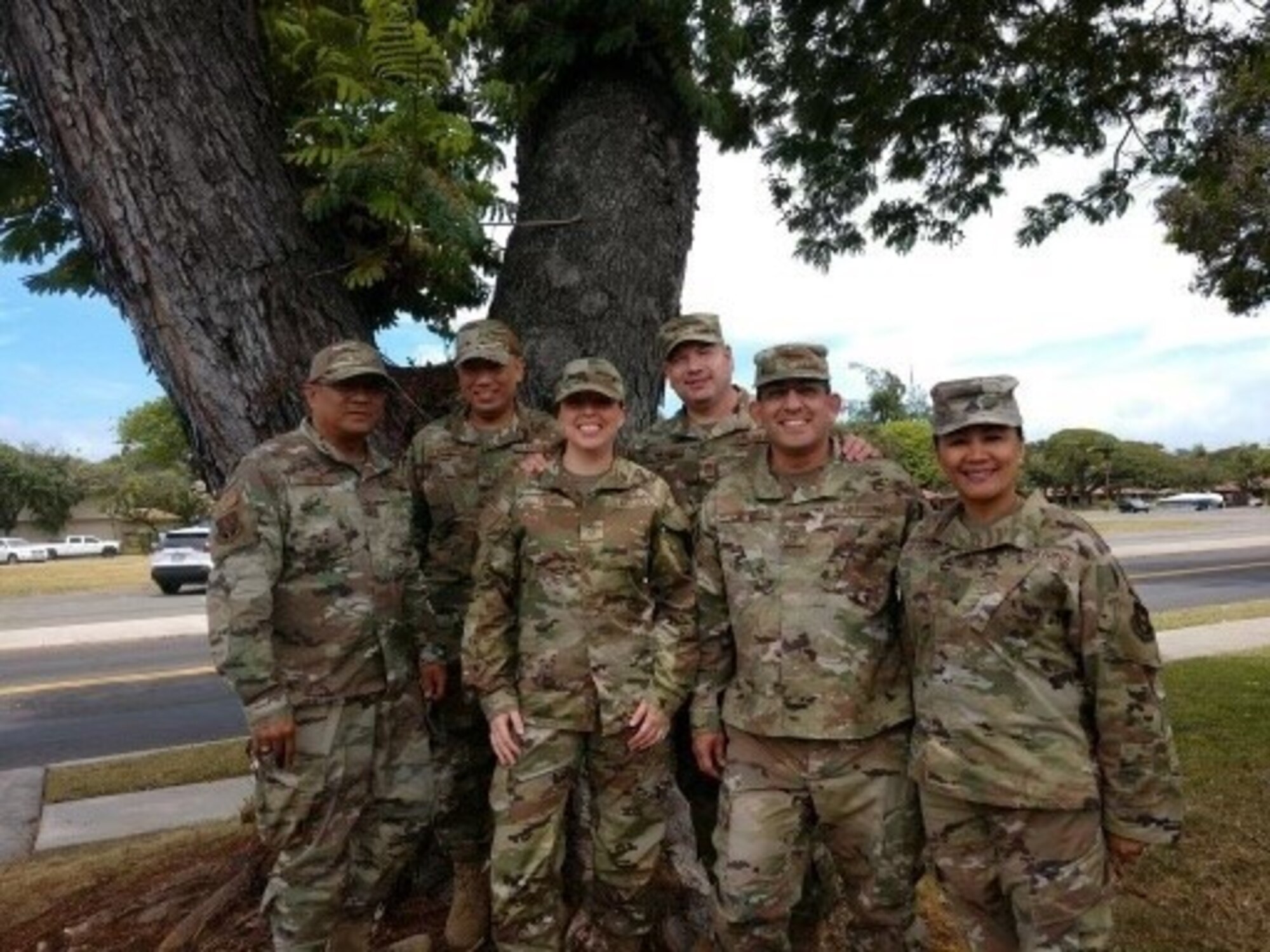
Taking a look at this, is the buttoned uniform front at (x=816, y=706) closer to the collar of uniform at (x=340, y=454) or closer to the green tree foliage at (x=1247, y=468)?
the collar of uniform at (x=340, y=454)

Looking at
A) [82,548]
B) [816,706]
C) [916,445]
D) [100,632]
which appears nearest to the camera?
[816,706]

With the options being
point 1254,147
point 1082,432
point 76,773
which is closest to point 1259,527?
point 1254,147

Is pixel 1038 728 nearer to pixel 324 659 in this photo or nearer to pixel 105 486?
pixel 324 659

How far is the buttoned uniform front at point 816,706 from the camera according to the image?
2844 millimetres

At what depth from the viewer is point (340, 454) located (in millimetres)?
3273

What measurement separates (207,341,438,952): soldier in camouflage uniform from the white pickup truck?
5325cm

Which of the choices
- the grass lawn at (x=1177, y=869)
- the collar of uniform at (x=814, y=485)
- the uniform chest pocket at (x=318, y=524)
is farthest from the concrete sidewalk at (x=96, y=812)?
the collar of uniform at (x=814, y=485)

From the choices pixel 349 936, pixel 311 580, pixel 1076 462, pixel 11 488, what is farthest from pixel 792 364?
pixel 1076 462

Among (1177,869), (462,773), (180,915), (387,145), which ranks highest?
(387,145)

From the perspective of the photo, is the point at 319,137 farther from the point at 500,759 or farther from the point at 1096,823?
the point at 1096,823

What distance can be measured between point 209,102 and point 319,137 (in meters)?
0.34

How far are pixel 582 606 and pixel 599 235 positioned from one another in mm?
1502

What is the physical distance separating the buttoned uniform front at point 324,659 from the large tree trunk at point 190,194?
0.35 meters

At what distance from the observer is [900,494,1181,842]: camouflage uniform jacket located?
8.16 ft
